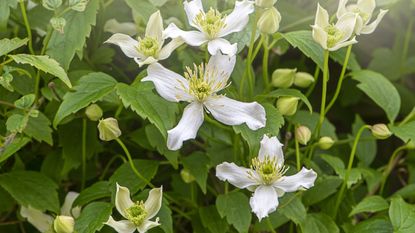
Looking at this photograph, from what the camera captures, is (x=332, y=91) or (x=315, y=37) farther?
(x=332, y=91)

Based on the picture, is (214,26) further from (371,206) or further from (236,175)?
(371,206)

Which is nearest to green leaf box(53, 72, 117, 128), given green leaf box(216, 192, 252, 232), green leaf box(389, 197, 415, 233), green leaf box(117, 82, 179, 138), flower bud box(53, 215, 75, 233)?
green leaf box(117, 82, 179, 138)

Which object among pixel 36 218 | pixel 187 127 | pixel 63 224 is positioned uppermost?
pixel 187 127

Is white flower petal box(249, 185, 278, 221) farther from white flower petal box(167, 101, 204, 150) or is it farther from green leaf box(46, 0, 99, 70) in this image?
green leaf box(46, 0, 99, 70)

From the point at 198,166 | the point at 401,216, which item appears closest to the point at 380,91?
the point at 401,216

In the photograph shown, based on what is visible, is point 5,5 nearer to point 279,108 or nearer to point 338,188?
point 279,108

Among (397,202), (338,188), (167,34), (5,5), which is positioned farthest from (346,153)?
(5,5)
